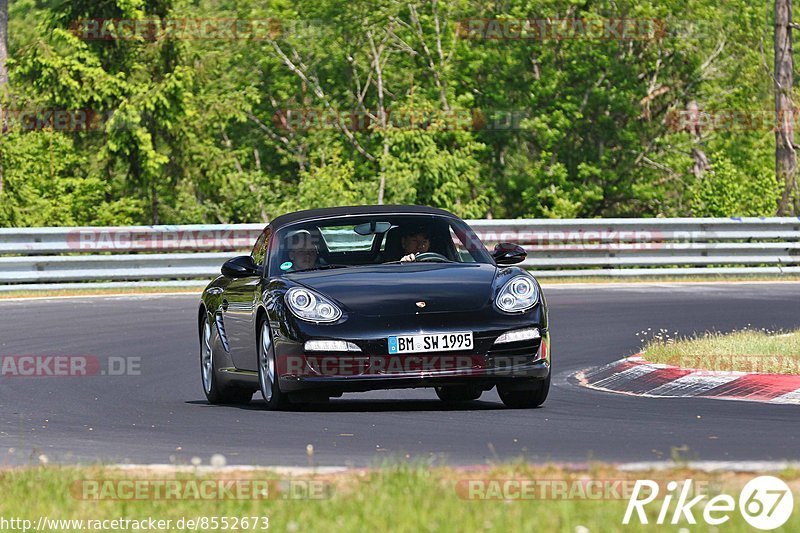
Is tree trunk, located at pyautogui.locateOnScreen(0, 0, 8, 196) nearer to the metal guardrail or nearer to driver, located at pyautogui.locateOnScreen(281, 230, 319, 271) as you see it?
the metal guardrail

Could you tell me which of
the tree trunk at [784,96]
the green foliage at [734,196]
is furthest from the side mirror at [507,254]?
the tree trunk at [784,96]

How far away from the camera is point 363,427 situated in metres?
9.90

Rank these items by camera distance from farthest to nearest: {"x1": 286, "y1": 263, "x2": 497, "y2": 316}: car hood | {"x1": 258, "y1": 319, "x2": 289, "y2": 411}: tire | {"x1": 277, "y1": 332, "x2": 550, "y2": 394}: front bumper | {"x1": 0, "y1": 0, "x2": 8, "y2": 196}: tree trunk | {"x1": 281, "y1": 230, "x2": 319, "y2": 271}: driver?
1. {"x1": 0, "y1": 0, "x2": 8, "y2": 196}: tree trunk
2. {"x1": 281, "y1": 230, "x2": 319, "y2": 271}: driver
3. {"x1": 258, "y1": 319, "x2": 289, "y2": 411}: tire
4. {"x1": 286, "y1": 263, "x2": 497, "y2": 316}: car hood
5. {"x1": 277, "y1": 332, "x2": 550, "y2": 394}: front bumper

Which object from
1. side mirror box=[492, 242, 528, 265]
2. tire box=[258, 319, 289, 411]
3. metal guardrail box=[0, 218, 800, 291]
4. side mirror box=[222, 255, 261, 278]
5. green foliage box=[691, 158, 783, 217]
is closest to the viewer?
tire box=[258, 319, 289, 411]

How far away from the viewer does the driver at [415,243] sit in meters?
12.1

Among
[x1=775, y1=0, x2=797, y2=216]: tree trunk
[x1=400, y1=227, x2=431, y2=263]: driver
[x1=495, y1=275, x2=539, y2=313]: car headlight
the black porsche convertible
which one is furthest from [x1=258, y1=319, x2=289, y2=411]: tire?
[x1=775, y1=0, x2=797, y2=216]: tree trunk

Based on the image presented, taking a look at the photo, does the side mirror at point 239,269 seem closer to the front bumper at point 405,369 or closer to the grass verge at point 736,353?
the front bumper at point 405,369

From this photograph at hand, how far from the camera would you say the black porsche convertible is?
10.6m

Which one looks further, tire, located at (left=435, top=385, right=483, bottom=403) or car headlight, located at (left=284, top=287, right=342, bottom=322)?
tire, located at (left=435, top=385, right=483, bottom=403)

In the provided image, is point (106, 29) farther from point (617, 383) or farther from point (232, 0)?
point (617, 383)

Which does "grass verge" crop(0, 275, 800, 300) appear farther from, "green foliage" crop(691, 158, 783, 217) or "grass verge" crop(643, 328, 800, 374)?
"grass verge" crop(643, 328, 800, 374)

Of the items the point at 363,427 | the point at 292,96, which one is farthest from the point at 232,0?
the point at 363,427

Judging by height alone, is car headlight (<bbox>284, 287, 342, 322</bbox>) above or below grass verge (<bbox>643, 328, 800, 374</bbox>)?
above

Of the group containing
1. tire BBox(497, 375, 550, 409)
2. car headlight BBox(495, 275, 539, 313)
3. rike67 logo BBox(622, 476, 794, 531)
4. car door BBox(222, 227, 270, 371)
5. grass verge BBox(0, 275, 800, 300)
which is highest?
rike67 logo BBox(622, 476, 794, 531)
